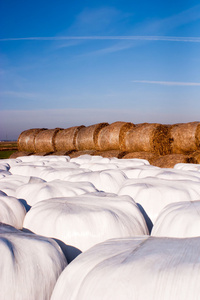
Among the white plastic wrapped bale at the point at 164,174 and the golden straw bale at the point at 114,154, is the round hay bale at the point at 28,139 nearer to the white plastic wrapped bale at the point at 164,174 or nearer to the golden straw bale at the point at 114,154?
the golden straw bale at the point at 114,154

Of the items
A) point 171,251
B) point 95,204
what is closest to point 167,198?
point 95,204

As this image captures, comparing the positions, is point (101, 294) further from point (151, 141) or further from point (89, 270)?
point (151, 141)

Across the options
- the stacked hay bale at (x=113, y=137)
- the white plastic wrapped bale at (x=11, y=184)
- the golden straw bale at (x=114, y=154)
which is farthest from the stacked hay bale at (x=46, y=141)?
the white plastic wrapped bale at (x=11, y=184)

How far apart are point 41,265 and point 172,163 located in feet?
15.6

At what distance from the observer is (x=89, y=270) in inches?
49.0

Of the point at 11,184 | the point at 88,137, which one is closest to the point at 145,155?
the point at 88,137

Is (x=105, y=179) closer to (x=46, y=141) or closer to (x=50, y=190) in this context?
(x=50, y=190)

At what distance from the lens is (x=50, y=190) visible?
277cm

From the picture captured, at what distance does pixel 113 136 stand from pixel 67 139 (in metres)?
1.80

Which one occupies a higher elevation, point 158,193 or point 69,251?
point 158,193

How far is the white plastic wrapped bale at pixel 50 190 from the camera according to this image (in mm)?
2746

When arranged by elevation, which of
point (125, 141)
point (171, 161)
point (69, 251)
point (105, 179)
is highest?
point (125, 141)

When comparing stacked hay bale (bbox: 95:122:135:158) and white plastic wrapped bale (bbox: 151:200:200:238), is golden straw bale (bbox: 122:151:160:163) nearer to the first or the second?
stacked hay bale (bbox: 95:122:135:158)

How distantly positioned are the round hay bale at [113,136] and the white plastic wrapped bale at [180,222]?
6.18 meters
